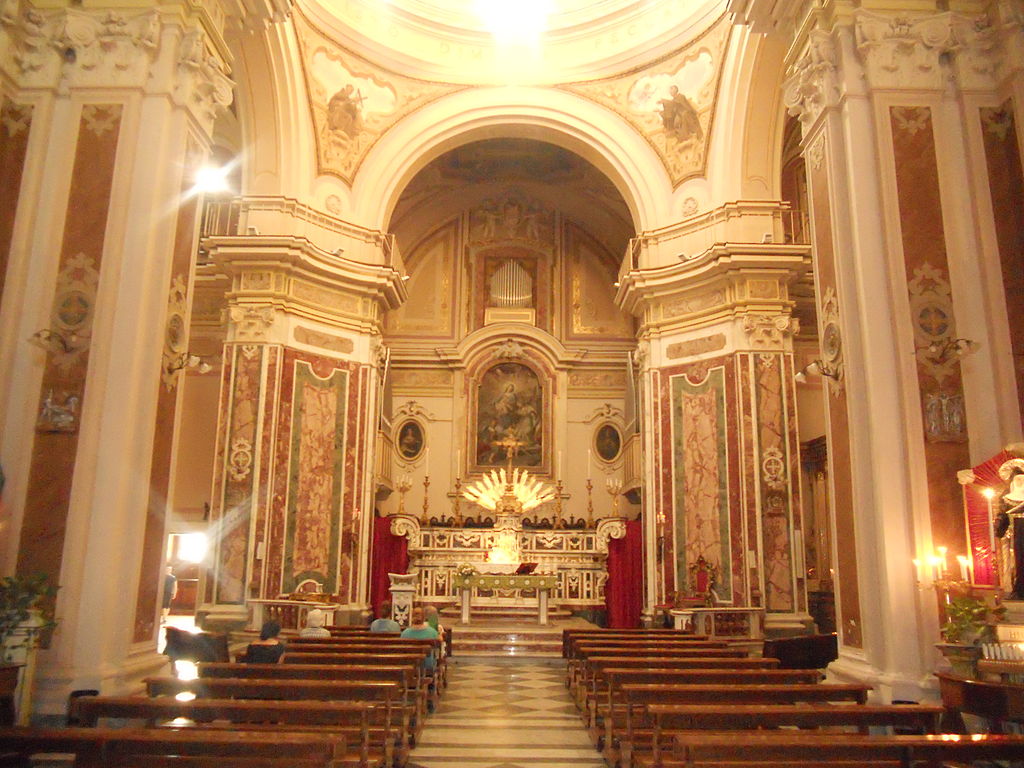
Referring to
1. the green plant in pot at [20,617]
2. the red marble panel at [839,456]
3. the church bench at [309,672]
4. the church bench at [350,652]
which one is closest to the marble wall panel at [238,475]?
the church bench at [350,652]

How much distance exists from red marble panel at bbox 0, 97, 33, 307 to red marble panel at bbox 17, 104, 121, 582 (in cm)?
43

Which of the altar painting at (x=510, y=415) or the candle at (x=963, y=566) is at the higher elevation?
the altar painting at (x=510, y=415)

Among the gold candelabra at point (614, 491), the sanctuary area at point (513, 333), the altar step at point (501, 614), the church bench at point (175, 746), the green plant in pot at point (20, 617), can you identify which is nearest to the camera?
the church bench at point (175, 746)

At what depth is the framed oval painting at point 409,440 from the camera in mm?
20641

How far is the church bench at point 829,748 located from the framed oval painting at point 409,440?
16854mm

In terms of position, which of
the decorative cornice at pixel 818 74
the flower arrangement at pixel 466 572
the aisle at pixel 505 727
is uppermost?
the decorative cornice at pixel 818 74

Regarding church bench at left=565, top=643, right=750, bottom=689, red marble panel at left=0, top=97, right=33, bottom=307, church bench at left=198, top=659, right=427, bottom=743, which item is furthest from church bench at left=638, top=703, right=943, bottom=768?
red marble panel at left=0, top=97, right=33, bottom=307

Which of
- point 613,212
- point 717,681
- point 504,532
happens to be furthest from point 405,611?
point 613,212

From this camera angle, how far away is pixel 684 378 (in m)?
14.9

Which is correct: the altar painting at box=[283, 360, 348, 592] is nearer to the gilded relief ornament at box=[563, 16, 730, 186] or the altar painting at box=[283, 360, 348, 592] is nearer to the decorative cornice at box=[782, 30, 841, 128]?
the gilded relief ornament at box=[563, 16, 730, 186]

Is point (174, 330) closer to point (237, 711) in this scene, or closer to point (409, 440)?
point (237, 711)

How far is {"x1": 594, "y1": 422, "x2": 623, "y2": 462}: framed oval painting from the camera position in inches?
816

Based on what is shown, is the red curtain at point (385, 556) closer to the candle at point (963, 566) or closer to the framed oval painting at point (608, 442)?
the framed oval painting at point (608, 442)

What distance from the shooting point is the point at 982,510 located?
6246mm
